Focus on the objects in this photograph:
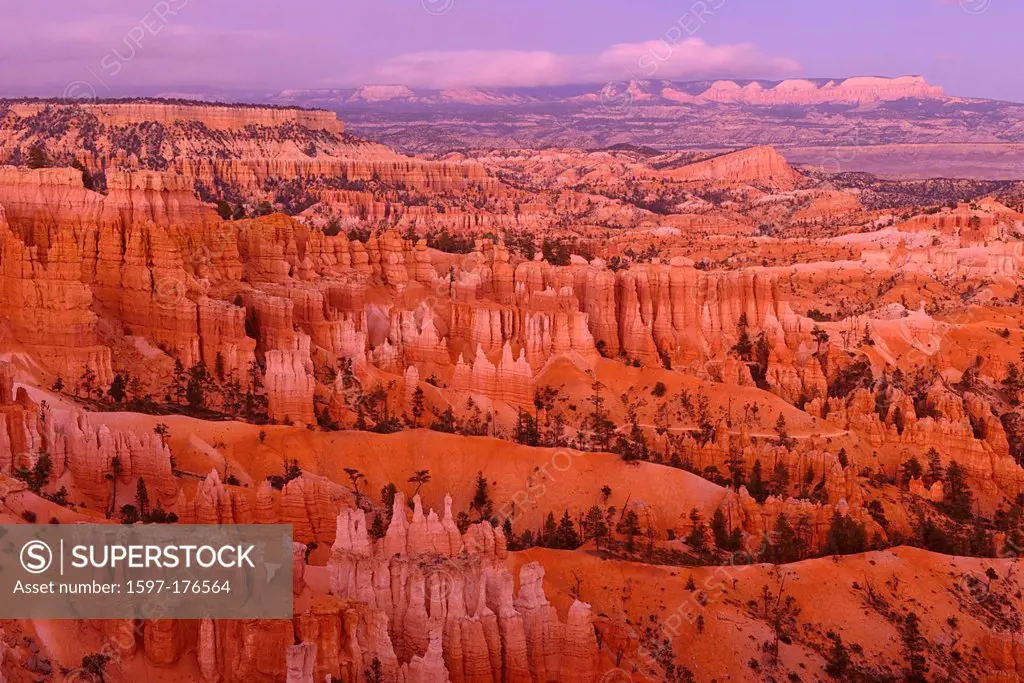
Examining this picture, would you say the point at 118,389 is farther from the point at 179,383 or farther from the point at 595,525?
the point at 595,525

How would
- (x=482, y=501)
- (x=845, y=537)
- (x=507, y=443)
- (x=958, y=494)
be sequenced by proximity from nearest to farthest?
(x=845, y=537)
(x=482, y=501)
(x=507, y=443)
(x=958, y=494)

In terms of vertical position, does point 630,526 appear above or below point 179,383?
below

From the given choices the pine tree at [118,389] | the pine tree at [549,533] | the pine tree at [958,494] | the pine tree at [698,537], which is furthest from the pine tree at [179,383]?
the pine tree at [958,494]

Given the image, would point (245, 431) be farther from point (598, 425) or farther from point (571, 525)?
point (598, 425)

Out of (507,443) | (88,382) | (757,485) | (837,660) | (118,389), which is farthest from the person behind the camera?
(118,389)

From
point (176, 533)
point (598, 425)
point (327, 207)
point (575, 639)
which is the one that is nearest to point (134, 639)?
point (176, 533)

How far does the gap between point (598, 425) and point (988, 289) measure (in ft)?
146

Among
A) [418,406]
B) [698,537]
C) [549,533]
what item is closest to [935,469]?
[698,537]

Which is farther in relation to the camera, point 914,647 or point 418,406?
point 418,406

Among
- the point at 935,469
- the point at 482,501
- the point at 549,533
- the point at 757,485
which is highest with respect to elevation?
the point at 482,501

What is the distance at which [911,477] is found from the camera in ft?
167

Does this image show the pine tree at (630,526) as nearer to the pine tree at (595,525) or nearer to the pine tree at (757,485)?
the pine tree at (595,525)

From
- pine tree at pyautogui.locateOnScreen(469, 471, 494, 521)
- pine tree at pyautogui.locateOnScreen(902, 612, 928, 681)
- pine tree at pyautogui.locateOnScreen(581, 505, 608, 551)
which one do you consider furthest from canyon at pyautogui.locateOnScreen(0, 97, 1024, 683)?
pine tree at pyautogui.locateOnScreen(469, 471, 494, 521)

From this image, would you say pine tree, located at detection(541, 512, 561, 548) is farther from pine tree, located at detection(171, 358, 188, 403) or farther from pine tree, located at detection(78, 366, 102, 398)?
pine tree, located at detection(78, 366, 102, 398)
